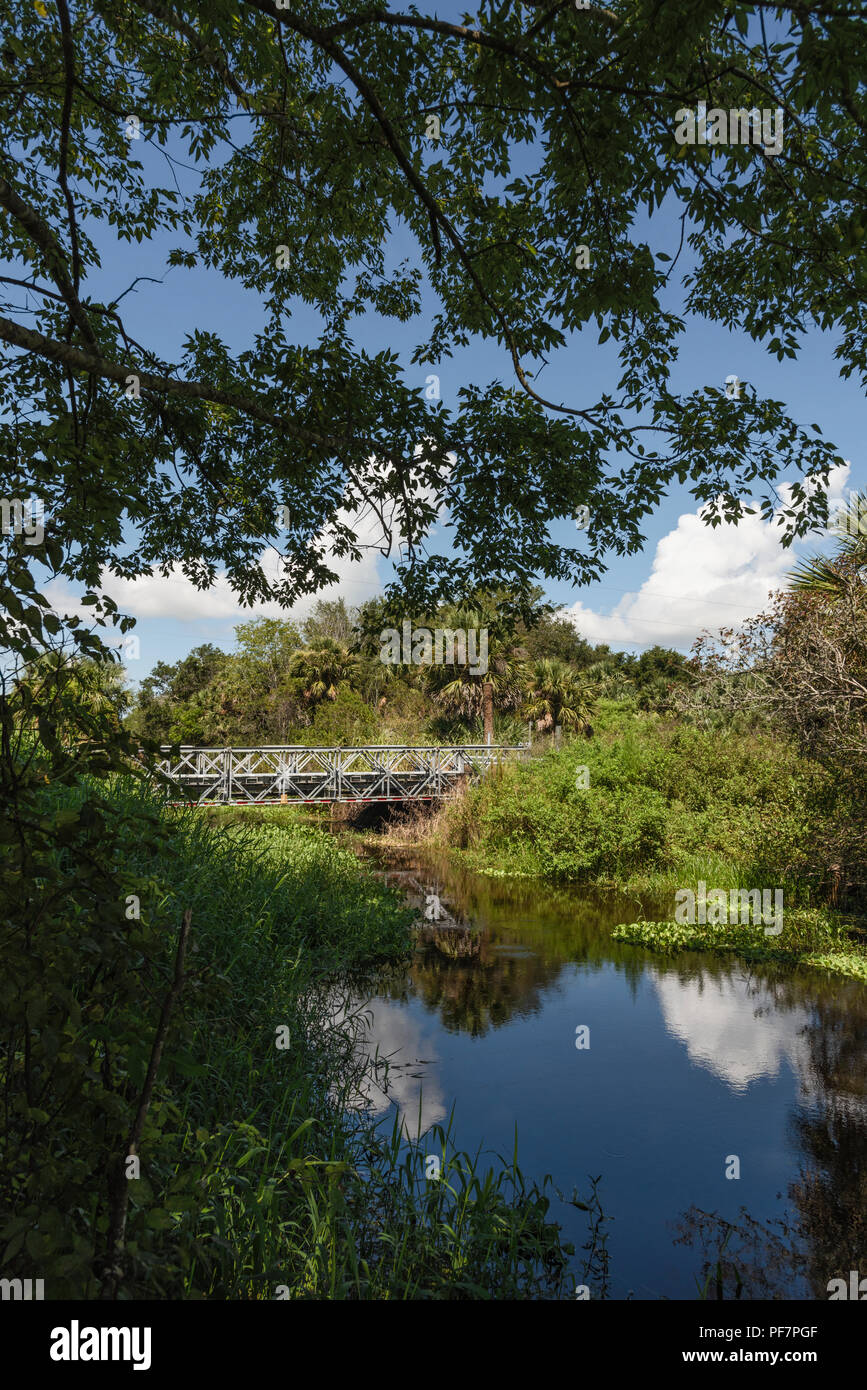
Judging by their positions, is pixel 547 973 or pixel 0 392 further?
pixel 547 973

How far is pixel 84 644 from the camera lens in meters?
2.00

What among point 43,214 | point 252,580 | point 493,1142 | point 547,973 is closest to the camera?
point 493,1142

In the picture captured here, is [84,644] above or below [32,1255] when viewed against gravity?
above

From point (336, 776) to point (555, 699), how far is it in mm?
10032

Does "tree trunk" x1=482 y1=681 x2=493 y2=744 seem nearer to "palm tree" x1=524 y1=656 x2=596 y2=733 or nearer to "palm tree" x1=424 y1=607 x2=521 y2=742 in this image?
"palm tree" x1=424 y1=607 x2=521 y2=742

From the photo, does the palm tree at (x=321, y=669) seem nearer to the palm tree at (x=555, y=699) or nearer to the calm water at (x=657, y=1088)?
the palm tree at (x=555, y=699)

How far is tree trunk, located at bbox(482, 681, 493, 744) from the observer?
3011cm

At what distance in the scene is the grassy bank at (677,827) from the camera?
1055 centimetres

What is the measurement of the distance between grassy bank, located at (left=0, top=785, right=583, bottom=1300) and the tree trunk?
21.7 meters

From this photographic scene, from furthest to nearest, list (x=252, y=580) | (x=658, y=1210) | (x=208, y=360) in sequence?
(x=252, y=580)
(x=208, y=360)
(x=658, y=1210)

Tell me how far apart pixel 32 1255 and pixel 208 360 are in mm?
7153
